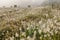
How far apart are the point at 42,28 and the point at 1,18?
1.47m

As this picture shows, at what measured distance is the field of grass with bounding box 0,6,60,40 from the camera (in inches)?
205

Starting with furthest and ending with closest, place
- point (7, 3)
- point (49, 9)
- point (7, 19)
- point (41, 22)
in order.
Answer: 1. point (7, 3)
2. point (49, 9)
3. point (7, 19)
4. point (41, 22)

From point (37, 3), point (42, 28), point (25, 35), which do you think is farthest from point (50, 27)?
point (37, 3)

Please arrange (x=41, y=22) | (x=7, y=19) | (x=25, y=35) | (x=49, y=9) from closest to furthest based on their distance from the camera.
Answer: (x=25, y=35)
(x=41, y=22)
(x=7, y=19)
(x=49, y=9)

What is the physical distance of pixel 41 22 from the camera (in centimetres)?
567

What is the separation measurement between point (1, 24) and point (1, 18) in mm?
390

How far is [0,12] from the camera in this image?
6.71 meters

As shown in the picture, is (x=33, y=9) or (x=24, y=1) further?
(x=24, y=1)

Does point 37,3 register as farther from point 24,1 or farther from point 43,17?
point 43,17

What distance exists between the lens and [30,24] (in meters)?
5.62

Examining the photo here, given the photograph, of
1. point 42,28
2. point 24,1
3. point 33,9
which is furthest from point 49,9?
point 42,28

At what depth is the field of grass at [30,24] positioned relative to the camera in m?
5.20

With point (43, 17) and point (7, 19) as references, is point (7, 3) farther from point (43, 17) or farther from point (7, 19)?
point (43, 17)

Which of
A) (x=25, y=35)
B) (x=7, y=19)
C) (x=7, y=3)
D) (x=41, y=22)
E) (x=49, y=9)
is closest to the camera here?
(x=25, y=35)
